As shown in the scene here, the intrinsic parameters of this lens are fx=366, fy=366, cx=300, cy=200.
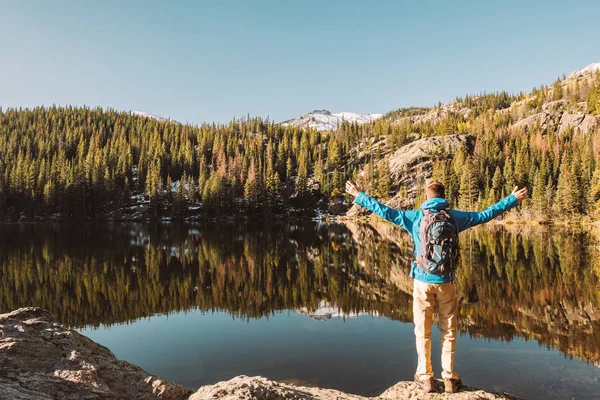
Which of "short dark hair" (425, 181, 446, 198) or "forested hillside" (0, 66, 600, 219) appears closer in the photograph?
"short dark hair" (425, 181, 446, 198)

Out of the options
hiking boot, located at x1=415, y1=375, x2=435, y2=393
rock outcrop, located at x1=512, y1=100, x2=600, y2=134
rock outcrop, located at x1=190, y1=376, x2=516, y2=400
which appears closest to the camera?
rock outcrop, located at x1=190, y1=376, x2=516, y2=400

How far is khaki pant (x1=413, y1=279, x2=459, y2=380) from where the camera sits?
5.95 metres

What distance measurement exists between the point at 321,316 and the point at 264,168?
127m

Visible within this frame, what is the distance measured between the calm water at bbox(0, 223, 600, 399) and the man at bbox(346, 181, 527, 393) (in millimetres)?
3946

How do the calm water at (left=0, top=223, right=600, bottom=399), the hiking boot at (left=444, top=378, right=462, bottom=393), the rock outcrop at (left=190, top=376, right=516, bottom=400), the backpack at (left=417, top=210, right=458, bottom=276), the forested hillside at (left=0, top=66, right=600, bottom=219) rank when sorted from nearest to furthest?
the rock outcrop at (left=190, top=376, right=516, bottom=400) → the backpack at (left=417, top=210, right=458, bottom=276) → the hiking boot at (left=444, top=378, right=462, bottom=393) → the calm water at (left=0, top=223, right=600, bottom=399) → the forested hillside at (left=0, top=66, right=600, bottom=219)

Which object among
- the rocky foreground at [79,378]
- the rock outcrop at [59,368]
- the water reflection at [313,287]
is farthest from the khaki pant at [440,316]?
the water reflection at [313,287]

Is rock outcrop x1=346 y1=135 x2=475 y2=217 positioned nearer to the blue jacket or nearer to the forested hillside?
Answer: the forested hillside

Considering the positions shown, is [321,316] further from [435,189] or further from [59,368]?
[59,368]

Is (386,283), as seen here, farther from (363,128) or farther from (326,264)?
(363,128)

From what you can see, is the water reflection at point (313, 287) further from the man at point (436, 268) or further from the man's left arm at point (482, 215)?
the man's left arm at point (482, 215)

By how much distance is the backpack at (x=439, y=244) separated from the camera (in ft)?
19.0

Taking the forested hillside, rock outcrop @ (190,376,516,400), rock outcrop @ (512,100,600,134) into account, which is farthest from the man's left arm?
rock outcrop @ (512,100,600,134)

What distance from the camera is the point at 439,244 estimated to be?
584 cm

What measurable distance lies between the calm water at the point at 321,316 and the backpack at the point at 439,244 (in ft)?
16.9
